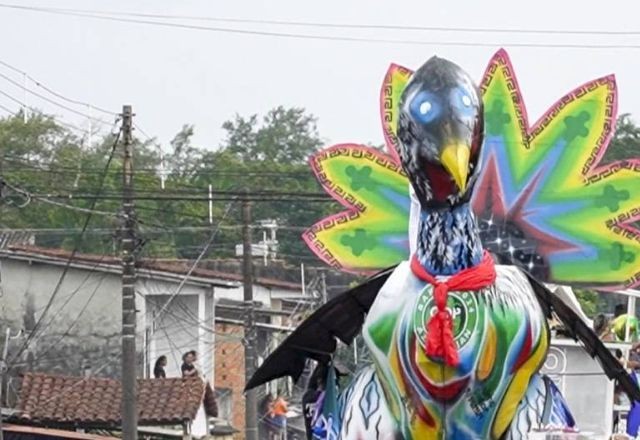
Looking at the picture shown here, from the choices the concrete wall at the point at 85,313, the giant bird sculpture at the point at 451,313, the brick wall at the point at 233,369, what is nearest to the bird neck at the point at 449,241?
the giant bird sculpture at the point at 451,313

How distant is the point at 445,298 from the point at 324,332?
1.65 meters

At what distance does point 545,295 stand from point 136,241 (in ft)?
50.4

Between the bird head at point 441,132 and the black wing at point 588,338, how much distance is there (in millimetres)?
921

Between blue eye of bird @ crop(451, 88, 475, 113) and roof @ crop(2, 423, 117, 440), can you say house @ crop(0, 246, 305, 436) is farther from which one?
blue eye of bird @ crop(451, 88, 475, 113)

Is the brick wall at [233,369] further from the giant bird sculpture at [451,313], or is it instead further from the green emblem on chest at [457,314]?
the green emblem on chest at [457,314]

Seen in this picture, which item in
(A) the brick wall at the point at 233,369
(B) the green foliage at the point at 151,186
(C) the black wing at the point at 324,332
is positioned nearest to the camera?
(C) the black wing at the point at 324,332

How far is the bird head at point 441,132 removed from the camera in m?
11.5

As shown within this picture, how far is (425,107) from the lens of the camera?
11.6 meters

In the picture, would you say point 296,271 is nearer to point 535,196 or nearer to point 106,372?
point 106,372

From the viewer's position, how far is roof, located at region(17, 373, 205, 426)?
31.2 metres

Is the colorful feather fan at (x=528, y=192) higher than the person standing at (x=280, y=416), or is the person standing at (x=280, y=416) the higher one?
the colorful feather fan at (x=528, y=192)

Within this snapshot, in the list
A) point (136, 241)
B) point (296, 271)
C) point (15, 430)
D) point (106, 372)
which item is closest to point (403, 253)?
point (136, 241)

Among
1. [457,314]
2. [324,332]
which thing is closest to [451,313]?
[457,314]

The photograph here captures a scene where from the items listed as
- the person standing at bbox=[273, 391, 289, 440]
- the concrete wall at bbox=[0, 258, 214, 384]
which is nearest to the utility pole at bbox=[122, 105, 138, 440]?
the person standing at bbox=[273, 391, 289, 440]
